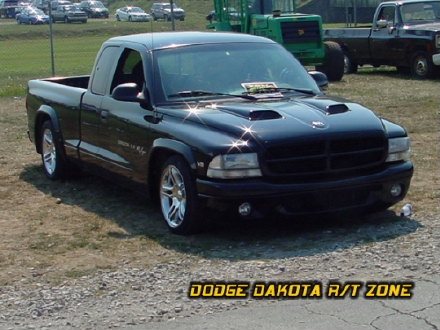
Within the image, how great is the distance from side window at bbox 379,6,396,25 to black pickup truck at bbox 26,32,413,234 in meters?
13.1

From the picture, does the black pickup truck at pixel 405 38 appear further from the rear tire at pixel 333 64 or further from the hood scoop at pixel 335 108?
the hood scoop at pixel 335 108

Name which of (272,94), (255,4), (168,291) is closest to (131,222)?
(272,94)

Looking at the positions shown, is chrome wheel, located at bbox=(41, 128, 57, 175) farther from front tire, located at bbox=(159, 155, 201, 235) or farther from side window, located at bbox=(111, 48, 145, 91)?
front tire, located at bbox=(159, 155, 201, 235)

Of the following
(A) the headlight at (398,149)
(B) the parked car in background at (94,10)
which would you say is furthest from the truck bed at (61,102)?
(B) the parked car in background at (94,10)

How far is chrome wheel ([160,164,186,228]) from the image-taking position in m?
7.68

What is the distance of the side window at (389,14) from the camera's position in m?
21.8

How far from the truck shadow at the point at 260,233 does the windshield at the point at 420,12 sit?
14.0 m

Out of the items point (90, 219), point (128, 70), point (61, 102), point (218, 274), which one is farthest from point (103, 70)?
point (218, 274)

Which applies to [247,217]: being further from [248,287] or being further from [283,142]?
[248,287]

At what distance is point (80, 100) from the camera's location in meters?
9.65

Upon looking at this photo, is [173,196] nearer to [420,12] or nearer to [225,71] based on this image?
[225,71]

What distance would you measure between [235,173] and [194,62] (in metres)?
1.76

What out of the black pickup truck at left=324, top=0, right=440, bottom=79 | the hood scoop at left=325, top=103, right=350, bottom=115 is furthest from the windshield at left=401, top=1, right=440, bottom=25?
the hood scoop at left=325, top=103, right=350, bottom=115

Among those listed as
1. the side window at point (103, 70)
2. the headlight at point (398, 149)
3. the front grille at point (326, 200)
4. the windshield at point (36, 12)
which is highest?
the windshield at point (36, 12)
